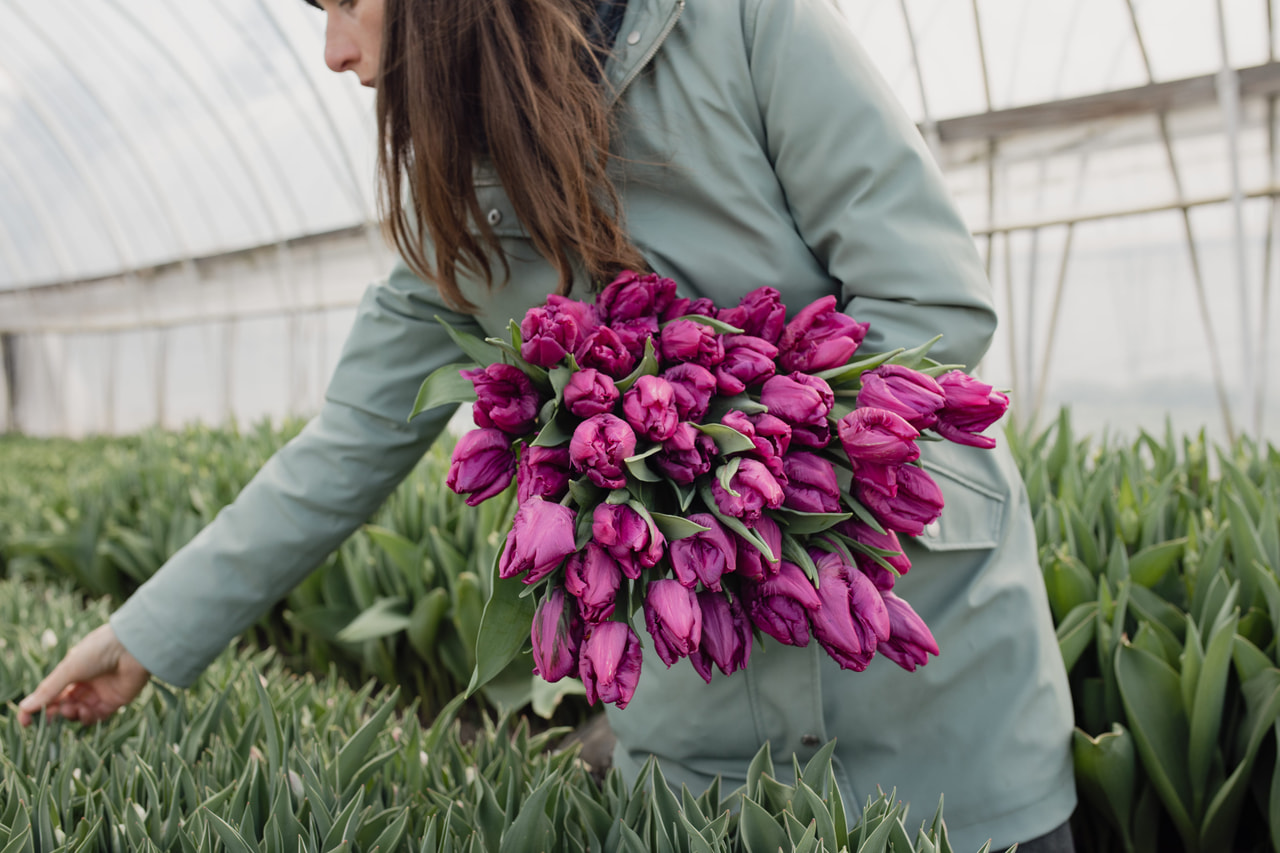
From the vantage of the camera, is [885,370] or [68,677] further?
[68,677]

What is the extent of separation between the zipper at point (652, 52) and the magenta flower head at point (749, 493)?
0.45 meters

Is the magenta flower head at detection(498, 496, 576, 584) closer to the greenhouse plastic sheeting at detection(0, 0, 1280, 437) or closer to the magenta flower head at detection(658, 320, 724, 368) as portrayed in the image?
the magenta flower head at detection(658, 320, 724, 368)

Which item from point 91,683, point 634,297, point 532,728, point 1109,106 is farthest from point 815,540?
point 1109,106

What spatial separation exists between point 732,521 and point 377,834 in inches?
24.0

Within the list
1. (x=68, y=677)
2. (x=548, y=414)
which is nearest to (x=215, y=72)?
(x=68, y=677)

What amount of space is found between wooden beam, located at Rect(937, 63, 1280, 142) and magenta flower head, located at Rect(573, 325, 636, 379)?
5759 millimetres

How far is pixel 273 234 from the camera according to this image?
10.5 meters

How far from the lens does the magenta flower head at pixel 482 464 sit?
27.0 inches

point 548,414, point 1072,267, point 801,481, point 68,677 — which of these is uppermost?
point 548,414

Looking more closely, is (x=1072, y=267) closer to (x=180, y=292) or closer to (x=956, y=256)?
(x=956, y=256)

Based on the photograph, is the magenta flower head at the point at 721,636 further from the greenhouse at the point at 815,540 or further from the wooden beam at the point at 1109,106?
the wooden beam at the point at 1109,106

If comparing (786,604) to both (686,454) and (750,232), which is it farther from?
(750,232)

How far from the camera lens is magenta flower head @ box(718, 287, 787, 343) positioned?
0.76 metres

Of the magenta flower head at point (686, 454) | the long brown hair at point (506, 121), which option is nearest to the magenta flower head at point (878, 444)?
the magenta flower head at point (686, 454)
